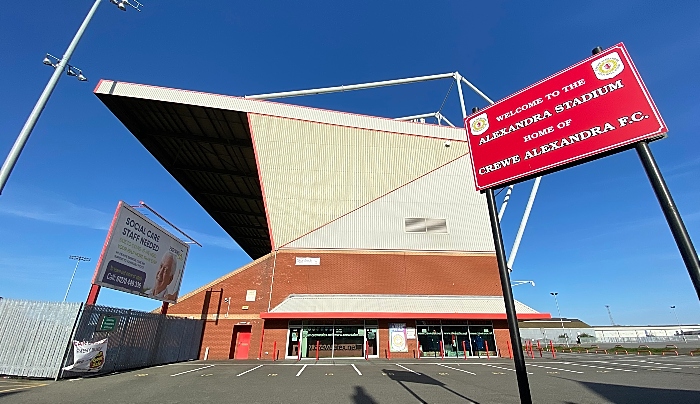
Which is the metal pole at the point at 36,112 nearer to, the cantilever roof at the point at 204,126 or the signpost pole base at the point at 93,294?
the signpost pole base at the point at 93,294

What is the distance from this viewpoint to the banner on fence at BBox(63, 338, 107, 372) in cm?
1127

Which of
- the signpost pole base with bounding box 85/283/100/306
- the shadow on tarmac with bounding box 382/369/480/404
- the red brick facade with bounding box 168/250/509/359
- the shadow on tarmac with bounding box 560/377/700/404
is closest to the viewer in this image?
the shadow on tarmac with bounding box 560/377/700/404

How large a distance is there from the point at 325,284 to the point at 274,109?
14.2 metres

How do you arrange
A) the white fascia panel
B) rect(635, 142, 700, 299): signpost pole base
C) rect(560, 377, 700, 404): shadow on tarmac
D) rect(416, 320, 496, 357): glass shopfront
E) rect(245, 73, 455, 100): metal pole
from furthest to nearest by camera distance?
1. rect(245, 73, 455, 100): metal pole
2. the white fascia panel
3. rect(416, 320, 496, 357): glass shopfront
4. rect(560, 377, 700, 404): shadow on tarmac
5. rect(635, 142, 700, 299): signpost pole base

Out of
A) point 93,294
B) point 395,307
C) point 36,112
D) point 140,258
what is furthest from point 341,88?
point 93,294

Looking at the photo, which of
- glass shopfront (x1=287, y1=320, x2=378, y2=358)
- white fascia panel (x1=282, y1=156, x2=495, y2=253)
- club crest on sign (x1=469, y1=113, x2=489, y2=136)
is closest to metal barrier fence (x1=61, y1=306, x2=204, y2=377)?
glass shopfront (x1=287, y1=320, x2=378, y2=358)

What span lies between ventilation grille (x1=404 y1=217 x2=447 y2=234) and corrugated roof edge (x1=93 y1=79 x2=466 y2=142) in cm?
712

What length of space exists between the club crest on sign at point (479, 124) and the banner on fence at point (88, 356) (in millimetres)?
14859

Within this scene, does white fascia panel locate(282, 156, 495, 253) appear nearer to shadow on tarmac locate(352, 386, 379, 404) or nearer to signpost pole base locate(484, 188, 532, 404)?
shadow on tarmac locate(352, 386, 379, 404)

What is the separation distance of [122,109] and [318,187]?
54.2 feet

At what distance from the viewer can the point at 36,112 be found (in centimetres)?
955

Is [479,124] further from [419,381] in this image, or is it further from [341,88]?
[341,88]

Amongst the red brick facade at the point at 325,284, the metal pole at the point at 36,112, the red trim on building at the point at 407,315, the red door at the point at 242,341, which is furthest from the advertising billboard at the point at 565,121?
the red door at the point at 242,341

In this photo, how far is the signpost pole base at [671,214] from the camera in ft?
10.3
